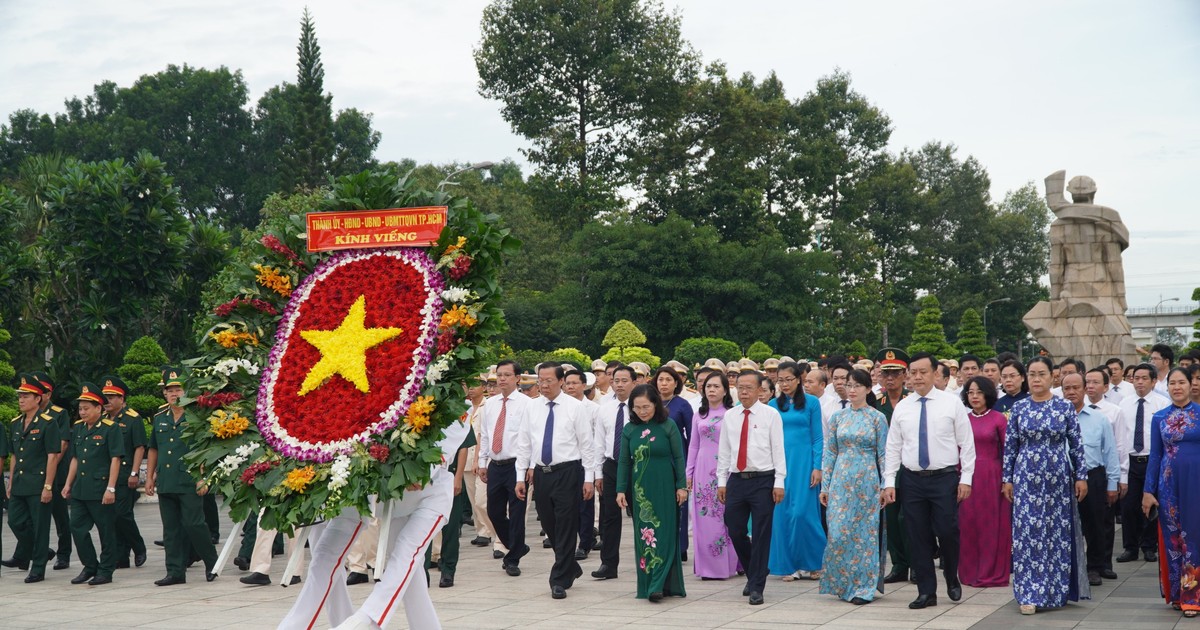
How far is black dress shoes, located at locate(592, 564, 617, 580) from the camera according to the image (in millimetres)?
10148

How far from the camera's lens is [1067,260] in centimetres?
2275

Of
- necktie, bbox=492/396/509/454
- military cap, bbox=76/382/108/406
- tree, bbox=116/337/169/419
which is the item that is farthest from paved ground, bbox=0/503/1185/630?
tree, bbox=116/337/169/419

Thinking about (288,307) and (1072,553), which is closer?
(288,307)

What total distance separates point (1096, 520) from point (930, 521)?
1.85 metres

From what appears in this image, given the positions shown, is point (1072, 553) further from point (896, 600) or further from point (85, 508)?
point (85, 508)

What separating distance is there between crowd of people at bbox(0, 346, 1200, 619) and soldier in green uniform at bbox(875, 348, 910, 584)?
21 mm

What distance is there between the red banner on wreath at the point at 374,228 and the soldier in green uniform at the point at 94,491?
206 inches

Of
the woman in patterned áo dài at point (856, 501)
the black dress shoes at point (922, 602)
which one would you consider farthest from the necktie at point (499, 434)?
the black dress shoes at point (922, 602)

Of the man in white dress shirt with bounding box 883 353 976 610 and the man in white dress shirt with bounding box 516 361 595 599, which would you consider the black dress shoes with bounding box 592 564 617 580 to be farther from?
the man in white dress shirt with bounding box 883 353 976 610

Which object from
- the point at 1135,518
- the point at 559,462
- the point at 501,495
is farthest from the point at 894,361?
the point at 501,495

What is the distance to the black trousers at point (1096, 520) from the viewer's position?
9.46 m

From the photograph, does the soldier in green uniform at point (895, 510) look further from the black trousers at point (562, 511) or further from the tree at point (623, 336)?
the tree at point (623, 336)

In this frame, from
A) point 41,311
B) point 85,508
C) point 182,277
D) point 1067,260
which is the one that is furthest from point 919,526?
point 41,311

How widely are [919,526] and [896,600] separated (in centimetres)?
70
